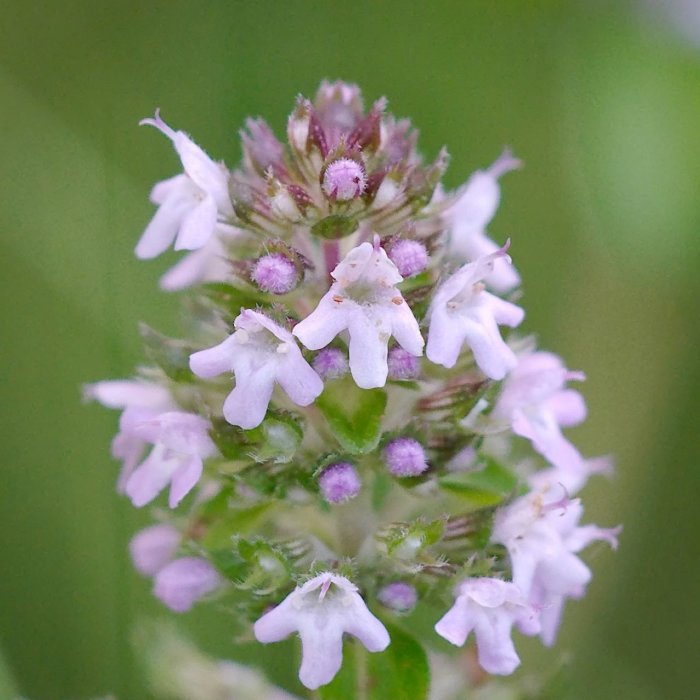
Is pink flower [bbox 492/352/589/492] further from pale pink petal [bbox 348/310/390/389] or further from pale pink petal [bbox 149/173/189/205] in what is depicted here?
pale pink petal [bbox 149/173/189/205]

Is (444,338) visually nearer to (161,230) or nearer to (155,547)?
(161,230)

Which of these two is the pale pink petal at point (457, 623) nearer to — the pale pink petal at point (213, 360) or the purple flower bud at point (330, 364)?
the purple flower bud at point (330, 364)

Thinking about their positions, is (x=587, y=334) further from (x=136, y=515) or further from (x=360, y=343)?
(x=360, y=343)

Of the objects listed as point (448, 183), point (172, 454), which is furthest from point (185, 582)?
point (448, 183)

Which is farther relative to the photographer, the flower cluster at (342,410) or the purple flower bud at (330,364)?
the purple flower bud at (330,364)

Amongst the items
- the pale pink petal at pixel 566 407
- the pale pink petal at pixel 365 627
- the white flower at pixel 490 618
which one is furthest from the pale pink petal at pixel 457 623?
the pale pink petal at pixel 566 407

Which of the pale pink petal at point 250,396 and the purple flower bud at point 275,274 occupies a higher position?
the purple flower bud at point 275,274

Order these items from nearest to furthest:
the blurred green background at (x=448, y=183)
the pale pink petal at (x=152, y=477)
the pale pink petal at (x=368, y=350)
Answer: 1. the pale pink petal at (x=368, y=350)
2. the pale pink petal at (x=152, y=477)
3. the blurred green background at (x=448, y=183)
